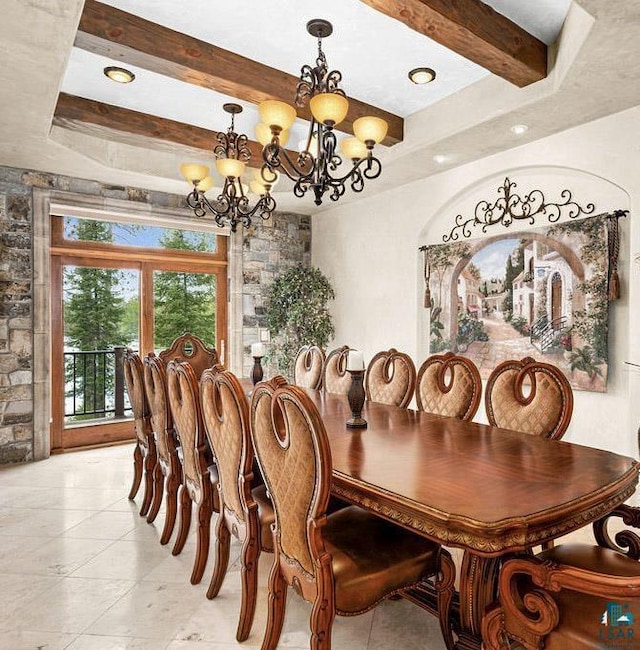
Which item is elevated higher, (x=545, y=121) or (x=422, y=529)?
(x=545, y=121)

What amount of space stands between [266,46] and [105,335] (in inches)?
134

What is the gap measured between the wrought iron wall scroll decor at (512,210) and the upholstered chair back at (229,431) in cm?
289

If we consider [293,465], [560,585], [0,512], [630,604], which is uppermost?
[293,465]

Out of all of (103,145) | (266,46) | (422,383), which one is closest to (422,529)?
(422,383)

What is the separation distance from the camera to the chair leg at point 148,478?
10.5ft

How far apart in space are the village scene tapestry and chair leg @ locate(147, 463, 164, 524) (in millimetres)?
2710

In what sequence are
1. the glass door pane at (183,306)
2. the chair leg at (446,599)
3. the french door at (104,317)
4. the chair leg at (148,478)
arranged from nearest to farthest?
the chair leg at (446,599) < the chair leg at (148,478) < the french door at (104,317) < the glass door pane at (183,306)

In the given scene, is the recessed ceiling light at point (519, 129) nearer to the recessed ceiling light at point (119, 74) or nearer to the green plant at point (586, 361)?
the green plant at point (586, 361)

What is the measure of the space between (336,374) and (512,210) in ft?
6.50

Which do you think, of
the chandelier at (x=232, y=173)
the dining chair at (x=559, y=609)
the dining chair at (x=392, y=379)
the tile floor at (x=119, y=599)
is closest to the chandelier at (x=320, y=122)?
the chandelier at (x=232, y=173)

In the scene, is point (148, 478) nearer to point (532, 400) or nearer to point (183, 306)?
point (532, 400)

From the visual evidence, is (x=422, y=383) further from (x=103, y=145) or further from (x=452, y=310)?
(x=103, y=145)

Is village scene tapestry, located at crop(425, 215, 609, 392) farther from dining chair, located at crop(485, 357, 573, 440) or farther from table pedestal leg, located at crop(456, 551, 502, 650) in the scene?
table pedestal leg, located at crop(456, 551, 502, 650)

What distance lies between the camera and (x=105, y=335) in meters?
5.04
